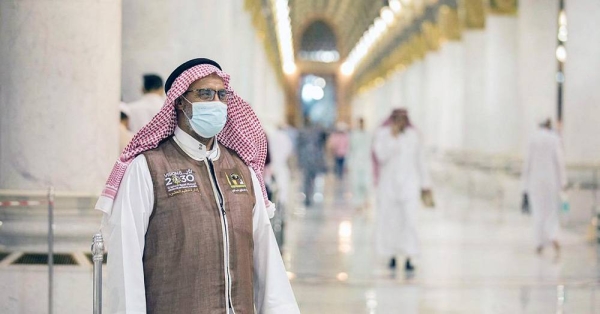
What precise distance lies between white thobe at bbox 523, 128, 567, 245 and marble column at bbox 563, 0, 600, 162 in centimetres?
249

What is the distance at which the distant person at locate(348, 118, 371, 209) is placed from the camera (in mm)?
19422

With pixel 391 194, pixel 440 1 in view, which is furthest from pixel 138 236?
pixel 440 1

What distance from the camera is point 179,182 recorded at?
356 centimetres

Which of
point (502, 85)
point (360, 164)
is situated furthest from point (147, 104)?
point (502, 85)

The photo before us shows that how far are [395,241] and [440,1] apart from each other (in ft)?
62.7

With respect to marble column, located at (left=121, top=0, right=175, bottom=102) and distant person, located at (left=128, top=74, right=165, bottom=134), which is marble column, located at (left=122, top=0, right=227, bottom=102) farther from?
distant person, located at (left=128, top=74, right=165, bottom=134)

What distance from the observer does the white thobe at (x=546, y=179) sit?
500 inches

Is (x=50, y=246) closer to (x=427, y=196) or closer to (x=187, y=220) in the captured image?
(x=187, y=220)

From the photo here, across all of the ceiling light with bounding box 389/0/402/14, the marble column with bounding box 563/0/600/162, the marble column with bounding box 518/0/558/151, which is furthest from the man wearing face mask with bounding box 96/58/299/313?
the ceiling light with bounding box 389/0/402/14

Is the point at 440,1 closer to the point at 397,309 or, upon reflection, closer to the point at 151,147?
the point at 397,309

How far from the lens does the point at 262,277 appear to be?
3.80 m

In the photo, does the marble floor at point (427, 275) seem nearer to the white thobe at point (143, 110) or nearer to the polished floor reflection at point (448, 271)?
the polished floor reflection at point (448, 271)

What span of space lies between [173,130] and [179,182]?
0.88 feet

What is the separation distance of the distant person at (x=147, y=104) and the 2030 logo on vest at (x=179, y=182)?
466cm
